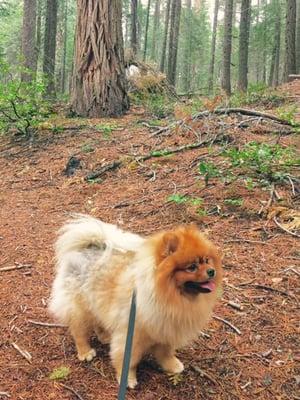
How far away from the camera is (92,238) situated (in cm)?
338

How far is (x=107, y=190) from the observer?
711 cm

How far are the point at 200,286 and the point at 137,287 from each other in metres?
0.42

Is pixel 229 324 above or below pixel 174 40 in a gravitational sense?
below

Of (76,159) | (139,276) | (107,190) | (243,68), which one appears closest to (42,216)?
(107,190)

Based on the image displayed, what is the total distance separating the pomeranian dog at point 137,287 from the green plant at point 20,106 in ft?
22.7

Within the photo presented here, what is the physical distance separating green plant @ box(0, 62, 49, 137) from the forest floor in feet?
1.17

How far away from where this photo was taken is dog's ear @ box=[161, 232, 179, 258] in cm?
276

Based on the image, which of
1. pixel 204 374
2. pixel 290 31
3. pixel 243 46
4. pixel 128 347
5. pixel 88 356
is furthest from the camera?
pixel 243 46

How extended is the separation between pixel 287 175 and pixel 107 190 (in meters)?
2.67

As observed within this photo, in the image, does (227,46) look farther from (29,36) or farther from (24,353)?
(24,353)

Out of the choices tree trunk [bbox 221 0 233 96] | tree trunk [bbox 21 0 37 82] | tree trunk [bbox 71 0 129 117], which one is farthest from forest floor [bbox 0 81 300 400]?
tree trunk [bbox 221 0 233 96]

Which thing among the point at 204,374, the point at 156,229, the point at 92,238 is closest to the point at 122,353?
the point at 204,374

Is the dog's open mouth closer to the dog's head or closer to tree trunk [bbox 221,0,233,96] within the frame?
the dog's head

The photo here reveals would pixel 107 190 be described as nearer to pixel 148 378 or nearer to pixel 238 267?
pixel 238 267
